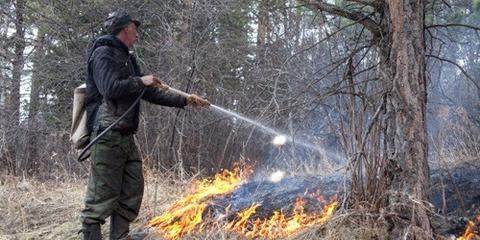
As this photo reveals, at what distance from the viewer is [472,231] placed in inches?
162

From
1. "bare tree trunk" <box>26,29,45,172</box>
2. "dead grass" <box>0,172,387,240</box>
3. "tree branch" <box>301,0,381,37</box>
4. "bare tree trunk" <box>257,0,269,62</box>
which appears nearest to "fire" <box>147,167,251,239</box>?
"dead grass" <box>0,172,387,240</box>

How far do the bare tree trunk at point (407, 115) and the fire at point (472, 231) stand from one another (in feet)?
1.51

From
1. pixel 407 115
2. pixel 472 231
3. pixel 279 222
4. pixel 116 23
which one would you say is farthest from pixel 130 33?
pixel 472 231

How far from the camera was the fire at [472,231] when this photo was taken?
13.1ft

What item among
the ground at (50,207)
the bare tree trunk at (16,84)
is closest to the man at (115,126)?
the ground at (50,207)

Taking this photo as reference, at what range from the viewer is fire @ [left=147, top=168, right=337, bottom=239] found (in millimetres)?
4644

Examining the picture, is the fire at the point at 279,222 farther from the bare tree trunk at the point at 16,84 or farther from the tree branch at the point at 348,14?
the bare tree trunk at the point at 16,84

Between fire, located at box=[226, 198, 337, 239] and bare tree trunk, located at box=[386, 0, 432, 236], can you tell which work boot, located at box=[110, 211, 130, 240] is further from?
bare tree trunk, located at box=[386, 0, 432, 236]

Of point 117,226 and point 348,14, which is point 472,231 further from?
point 117,226

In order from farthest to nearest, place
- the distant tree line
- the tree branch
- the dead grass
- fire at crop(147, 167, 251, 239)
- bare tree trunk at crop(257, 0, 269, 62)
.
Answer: bare tree trunk at crop(257, 0, 269, 62)
the distant tree line
fire at crop(147, 167, 251, 239)
the tree branch
the dead grass

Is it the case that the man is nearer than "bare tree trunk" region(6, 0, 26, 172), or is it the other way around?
the man

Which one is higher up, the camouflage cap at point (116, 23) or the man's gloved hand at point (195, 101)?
the camouflage cap at point (116, 23)

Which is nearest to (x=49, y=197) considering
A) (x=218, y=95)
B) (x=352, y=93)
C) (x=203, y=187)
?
(x=203, y=187)

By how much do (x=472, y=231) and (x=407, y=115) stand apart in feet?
3.67
